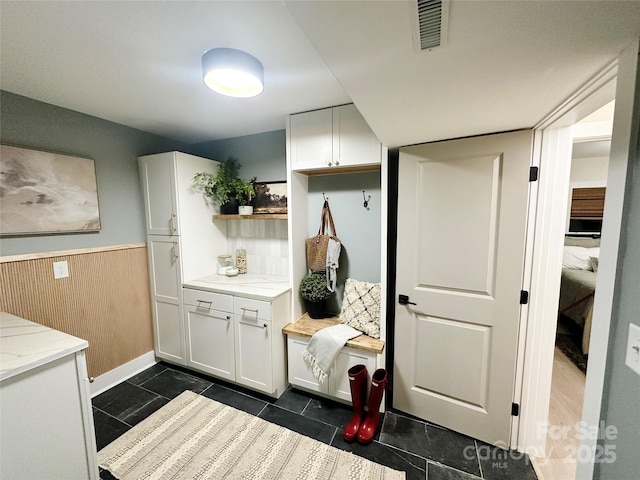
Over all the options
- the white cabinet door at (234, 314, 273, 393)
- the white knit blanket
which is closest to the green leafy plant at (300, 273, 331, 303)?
the white knit blanket

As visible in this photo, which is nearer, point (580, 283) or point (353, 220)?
point (353, 220)

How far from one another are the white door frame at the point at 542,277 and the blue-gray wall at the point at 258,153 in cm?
190

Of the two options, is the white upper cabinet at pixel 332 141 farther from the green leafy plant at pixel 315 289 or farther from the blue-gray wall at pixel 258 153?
the green leafy plant at pixel 315 289

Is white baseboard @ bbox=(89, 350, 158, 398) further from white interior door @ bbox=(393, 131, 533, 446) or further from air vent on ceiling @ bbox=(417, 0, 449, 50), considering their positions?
air vent on ceiling @ bbox=(417, 0, 449, 50)

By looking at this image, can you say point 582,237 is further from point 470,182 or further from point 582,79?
point 582,79

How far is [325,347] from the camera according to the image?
1873mm

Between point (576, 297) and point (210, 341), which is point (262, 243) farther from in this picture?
point (576, 297)

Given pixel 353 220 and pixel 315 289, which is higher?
pixel 353 220

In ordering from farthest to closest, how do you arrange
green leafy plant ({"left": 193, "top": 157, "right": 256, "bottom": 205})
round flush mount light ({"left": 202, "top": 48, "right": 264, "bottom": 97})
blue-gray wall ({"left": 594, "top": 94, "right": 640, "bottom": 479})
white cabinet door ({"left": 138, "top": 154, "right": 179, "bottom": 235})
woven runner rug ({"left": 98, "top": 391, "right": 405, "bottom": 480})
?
green leafy plant ({"left": 193, "top": 157, "right": 256, "bottom": 205}) → white cabinet door ({"left": 138, "top": 154, "right": 179, "bottom": 235}) → woven runner rug ({"left": 98, "top": 391, "right": 405, "bottom": 480}) → round flush mount light ({"left": 202, "top": 48, "right": 264, "bottom": 97}) → blue-gray wall ({"left": 594, "top": 94, "right": 640, "bottom": 479})

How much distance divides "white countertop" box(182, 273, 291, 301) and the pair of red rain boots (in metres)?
0.83

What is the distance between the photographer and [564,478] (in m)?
1.43

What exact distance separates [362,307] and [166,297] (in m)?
1.87

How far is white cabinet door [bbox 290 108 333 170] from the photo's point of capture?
6.33 ft

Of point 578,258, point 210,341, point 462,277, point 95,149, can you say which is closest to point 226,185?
point 95,149
